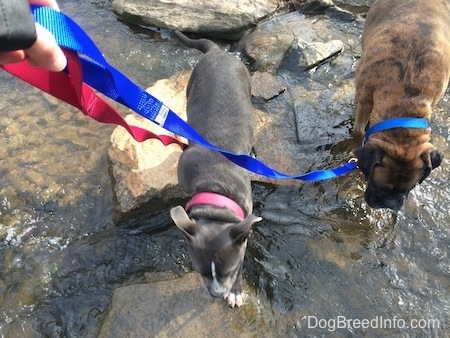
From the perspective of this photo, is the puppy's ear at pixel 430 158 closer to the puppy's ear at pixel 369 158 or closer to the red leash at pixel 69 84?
the puppy's ear at pixel 369 158

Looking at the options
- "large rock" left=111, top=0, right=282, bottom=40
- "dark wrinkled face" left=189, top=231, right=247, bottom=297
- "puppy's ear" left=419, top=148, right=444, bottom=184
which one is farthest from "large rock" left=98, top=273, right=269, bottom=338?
"large rock" left=111, top=0, right=282, bottom=40

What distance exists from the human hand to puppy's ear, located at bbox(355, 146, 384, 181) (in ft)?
10.9

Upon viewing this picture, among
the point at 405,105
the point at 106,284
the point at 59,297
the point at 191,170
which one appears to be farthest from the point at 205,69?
the point at 59,297

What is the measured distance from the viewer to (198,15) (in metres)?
8.02

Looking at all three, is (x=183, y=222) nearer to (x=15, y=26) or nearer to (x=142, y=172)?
(x=142, y=172)

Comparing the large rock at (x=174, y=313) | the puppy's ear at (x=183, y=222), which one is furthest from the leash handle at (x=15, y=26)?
the large rock at (x=174, y=313)

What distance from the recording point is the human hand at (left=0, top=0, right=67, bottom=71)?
180cm

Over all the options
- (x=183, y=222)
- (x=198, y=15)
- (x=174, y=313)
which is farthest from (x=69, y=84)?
(x=198, y=15)

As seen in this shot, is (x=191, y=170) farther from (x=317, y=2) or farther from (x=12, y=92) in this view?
(x=317, y=2)

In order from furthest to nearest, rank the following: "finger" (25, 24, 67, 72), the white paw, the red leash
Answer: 1. the white paw
2. the red leash
3. "finger" (25, 24, 67, 72)

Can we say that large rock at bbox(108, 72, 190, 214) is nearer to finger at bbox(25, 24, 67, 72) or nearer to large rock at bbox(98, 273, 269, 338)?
large rock at bbox(98, 273, 269, 338)

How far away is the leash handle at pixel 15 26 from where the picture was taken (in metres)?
1.60

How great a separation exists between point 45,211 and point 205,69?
2697 millimetres

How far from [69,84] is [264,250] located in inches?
117
